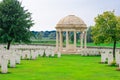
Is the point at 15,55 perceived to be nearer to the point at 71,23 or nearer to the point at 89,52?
the point at 89,52

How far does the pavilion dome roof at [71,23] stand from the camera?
5516 cm

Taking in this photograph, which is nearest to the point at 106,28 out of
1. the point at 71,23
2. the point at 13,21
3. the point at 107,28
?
the point at 107,28

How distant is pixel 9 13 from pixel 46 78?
26623 mm

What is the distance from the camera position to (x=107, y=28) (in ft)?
143

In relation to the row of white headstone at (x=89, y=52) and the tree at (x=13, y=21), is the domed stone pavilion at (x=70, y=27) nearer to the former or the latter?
the row of white headstone at (x=89, y=52)

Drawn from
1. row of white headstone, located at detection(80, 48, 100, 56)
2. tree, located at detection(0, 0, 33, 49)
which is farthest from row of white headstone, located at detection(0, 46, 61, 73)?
row of white headstone, located at detection(80, 48, 100, 56)

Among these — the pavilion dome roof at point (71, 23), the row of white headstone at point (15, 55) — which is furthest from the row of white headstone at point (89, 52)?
the row of white headstone at point (15, 55)

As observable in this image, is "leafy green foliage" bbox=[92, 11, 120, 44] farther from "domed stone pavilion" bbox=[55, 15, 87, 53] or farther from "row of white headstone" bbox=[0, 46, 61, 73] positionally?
"domed stone pavilion" bbox=[55, 15, 87, 53]

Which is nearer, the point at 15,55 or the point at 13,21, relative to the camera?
the point at 15,55

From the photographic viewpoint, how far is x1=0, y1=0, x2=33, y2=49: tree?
150 ft

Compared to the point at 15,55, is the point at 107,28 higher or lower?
higher

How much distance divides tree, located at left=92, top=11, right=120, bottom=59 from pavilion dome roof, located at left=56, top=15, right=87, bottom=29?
33.2 ft

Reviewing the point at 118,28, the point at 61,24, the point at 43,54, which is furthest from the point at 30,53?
the point at 61,24

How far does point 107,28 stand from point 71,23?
40.8ft
